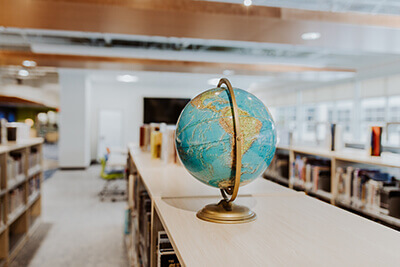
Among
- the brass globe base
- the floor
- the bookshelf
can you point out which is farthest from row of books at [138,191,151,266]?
the floor

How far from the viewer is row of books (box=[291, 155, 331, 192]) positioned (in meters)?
3.59

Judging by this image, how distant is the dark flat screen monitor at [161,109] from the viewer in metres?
11.5

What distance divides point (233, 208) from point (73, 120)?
927 centimetres

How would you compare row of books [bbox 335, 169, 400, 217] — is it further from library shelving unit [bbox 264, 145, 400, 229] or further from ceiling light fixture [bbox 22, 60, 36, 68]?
ceiling light fixture [bbox 22, 60, 36, 68]

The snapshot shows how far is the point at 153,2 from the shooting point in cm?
307

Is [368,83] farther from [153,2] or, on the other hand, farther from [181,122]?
[181,122]

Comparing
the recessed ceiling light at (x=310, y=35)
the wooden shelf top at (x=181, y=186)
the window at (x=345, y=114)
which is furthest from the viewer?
the window at (x=345, y=114)

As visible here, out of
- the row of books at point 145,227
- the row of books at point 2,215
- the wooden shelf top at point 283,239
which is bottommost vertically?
the row of books at point 2,215

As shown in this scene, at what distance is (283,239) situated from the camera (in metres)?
0.99

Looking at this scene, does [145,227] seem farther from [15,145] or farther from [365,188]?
[15,145]

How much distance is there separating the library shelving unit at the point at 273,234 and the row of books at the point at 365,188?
61.5 inches

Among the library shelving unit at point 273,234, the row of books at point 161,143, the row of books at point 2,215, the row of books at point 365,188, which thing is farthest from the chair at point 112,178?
the library shelving unit at point 273,234

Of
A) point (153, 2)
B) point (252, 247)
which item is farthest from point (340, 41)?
point (252, 247)

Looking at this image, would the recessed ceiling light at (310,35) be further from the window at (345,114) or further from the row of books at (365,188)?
the window at (345,114)
